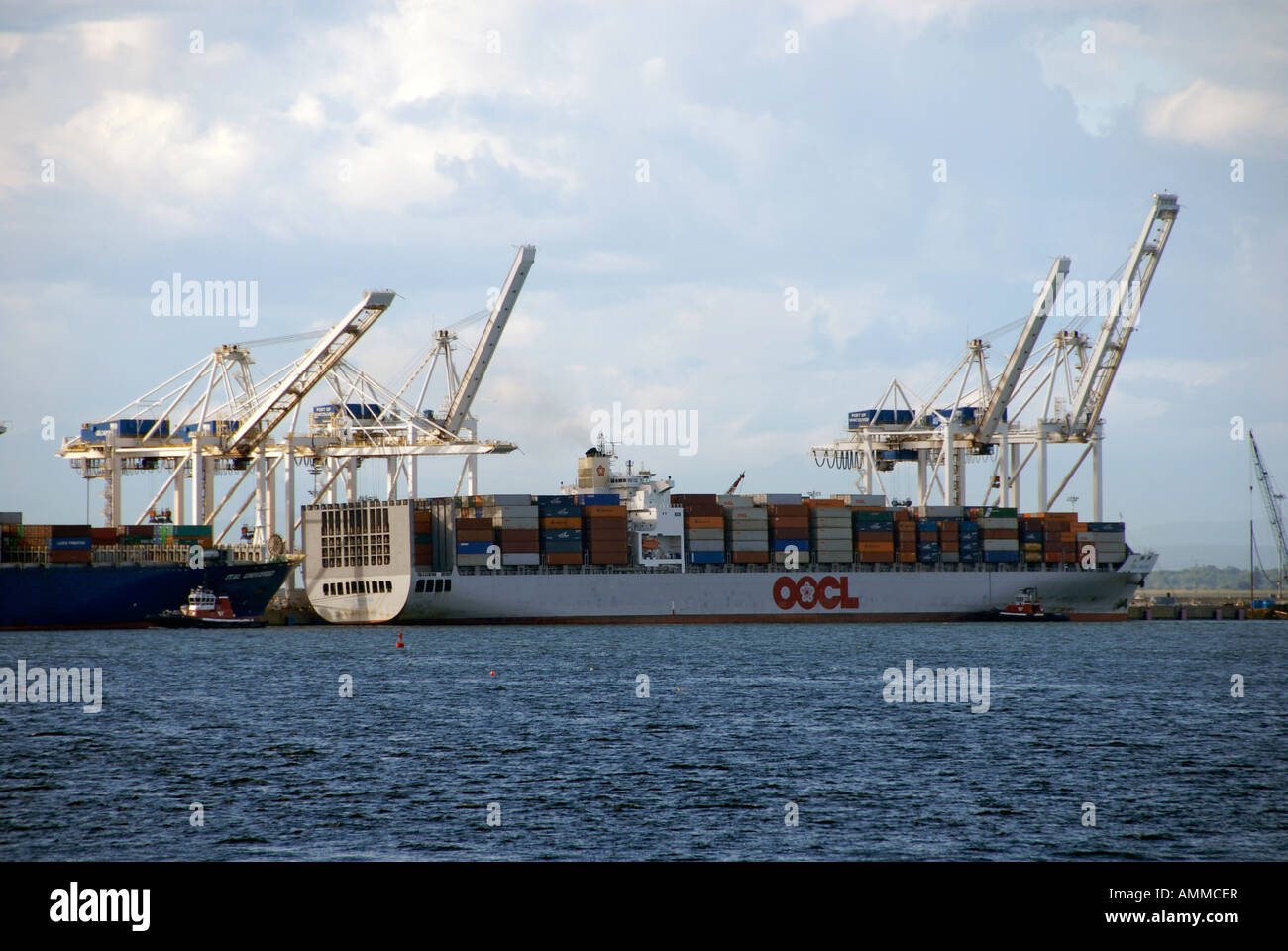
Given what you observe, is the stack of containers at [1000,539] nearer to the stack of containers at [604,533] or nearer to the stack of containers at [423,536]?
the stack of containers at [604,533]

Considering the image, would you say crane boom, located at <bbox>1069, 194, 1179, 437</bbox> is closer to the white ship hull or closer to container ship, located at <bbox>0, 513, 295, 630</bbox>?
the white ship hull

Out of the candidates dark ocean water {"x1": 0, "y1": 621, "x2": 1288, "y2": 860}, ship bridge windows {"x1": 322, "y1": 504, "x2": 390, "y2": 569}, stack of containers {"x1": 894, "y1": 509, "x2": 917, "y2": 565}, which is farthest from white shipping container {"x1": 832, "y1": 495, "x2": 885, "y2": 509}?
dark ocean water {"x1": 0, "y1": 621, "x2": 1288, "y2": 860}

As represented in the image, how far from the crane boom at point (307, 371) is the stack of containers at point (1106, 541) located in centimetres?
5297

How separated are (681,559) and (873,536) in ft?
44.5

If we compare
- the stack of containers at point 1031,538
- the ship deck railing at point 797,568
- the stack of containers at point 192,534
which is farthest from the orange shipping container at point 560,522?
the stack of containers at point 1031,538

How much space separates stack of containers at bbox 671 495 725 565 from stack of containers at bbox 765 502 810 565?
138 inches

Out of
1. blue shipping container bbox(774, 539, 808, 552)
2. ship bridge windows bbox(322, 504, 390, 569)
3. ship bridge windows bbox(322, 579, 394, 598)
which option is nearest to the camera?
ship bridge windows bbox(322, 579, 394, 598)

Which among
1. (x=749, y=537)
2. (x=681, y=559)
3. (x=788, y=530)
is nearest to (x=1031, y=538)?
(x=788, y=530)

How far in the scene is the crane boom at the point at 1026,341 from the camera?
328 feet

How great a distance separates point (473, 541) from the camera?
85.5 m

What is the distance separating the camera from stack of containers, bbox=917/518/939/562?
92875 millimetres

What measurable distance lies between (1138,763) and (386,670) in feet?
109
